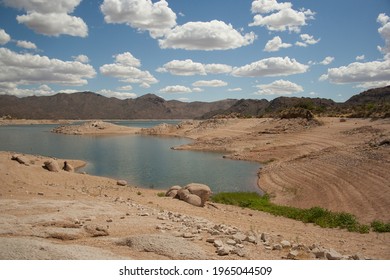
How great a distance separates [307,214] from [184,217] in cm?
742

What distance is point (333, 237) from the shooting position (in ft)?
44.0

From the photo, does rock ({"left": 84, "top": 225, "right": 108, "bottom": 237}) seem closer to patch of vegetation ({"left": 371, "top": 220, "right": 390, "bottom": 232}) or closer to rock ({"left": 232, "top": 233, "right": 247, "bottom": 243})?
rock ({"left": 232, "top": 233, "right": 247, "bottom": 243})

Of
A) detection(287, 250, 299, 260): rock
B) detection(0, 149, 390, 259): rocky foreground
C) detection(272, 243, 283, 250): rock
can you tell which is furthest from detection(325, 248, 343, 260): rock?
detection(272, 243, 283, 250): rock

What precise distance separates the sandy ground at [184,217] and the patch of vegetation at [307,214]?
0.81 metres

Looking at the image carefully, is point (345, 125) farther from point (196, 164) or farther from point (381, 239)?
point (381, 239)

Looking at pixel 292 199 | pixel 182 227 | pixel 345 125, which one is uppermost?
pixel 345 125

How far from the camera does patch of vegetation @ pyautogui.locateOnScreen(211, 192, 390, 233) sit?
1543 cm

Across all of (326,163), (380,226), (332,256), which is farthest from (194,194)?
(326,163)

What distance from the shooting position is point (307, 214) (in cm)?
1802

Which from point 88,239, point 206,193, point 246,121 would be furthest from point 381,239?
point 246,121

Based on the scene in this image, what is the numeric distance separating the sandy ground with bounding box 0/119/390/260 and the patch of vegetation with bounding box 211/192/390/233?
81 centimetres

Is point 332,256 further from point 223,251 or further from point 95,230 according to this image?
point 95,230

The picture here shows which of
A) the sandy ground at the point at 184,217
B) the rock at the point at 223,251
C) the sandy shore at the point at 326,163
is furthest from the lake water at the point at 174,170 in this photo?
the rock at the point at 223,251

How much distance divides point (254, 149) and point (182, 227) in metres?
39.6
